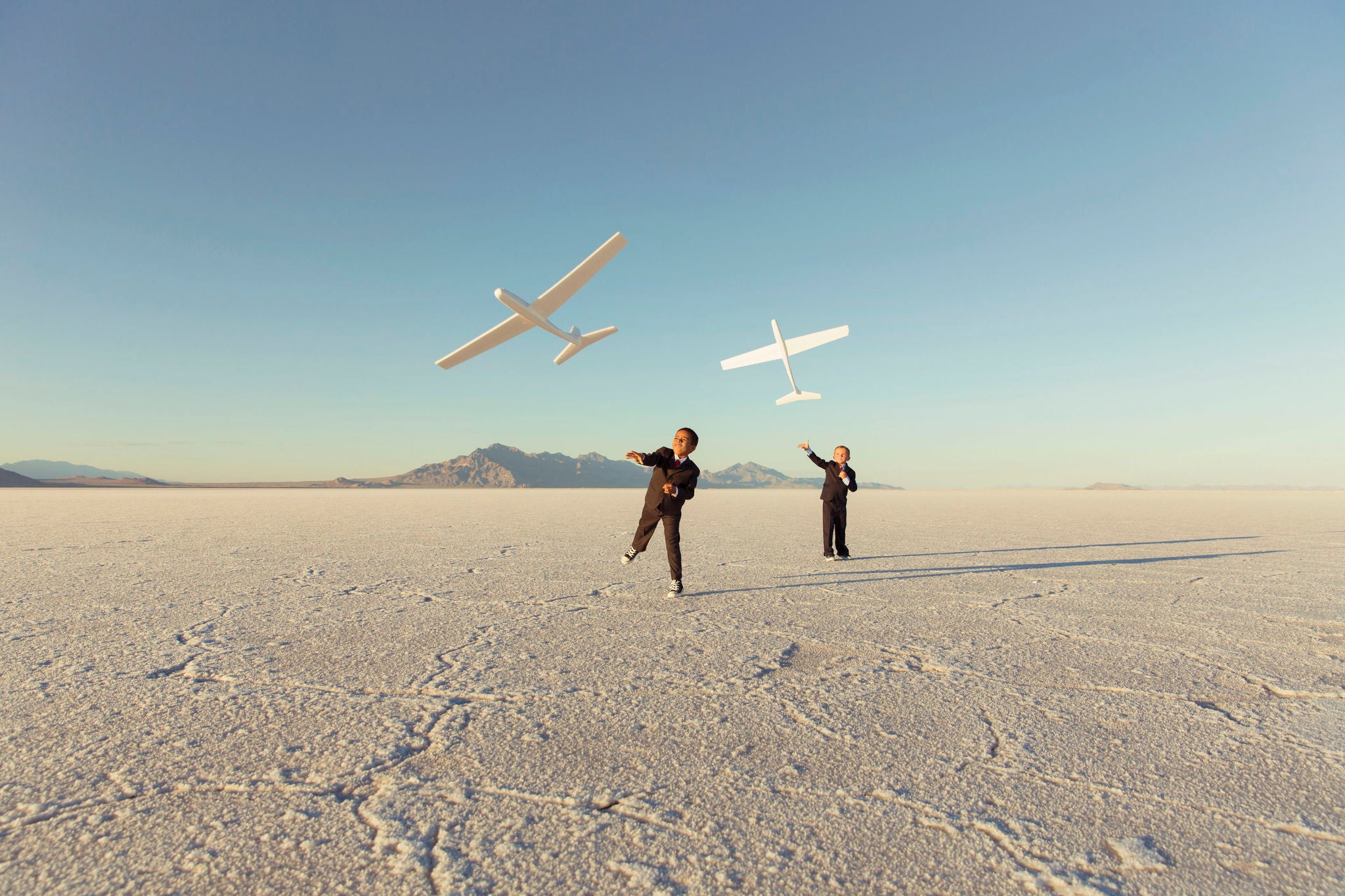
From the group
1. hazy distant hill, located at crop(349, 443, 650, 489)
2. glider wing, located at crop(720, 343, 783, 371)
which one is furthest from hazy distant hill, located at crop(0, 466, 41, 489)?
glider wing, located at crop(720, 343, 783, 371)

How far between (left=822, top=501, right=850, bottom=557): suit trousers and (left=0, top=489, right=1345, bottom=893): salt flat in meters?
1.76

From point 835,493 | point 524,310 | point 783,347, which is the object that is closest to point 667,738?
point 835,493

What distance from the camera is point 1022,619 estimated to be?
176 inches

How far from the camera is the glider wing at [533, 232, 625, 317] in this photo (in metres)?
9.95

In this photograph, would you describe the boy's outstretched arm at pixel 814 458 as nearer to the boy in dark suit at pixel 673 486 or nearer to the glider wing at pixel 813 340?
the boy in dark suit at pixel 673 486

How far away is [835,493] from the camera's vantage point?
7355 millimetres

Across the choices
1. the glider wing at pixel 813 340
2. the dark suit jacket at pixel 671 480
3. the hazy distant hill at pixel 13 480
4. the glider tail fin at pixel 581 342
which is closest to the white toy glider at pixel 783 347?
the glider wing at pixel 813 340

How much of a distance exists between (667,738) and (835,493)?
17.5 feet

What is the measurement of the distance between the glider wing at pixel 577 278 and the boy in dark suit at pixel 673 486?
539 centimetres

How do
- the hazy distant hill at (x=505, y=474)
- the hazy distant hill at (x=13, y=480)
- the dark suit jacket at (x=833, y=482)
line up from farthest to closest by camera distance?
1. the hazy distant hill at (x=505, y=474)
2. the hazy distant hill at (x=13, y=480)
3. the dark suit jacket at (x=833, y=482)

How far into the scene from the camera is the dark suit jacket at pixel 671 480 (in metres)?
5.39

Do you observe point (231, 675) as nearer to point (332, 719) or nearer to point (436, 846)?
point (332, 719)

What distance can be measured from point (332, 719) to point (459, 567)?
435 cm

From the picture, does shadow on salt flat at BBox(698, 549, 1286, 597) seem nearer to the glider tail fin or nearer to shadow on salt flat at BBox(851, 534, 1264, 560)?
shadow on salt flat at BBox(851, 534, 1264, 560)
